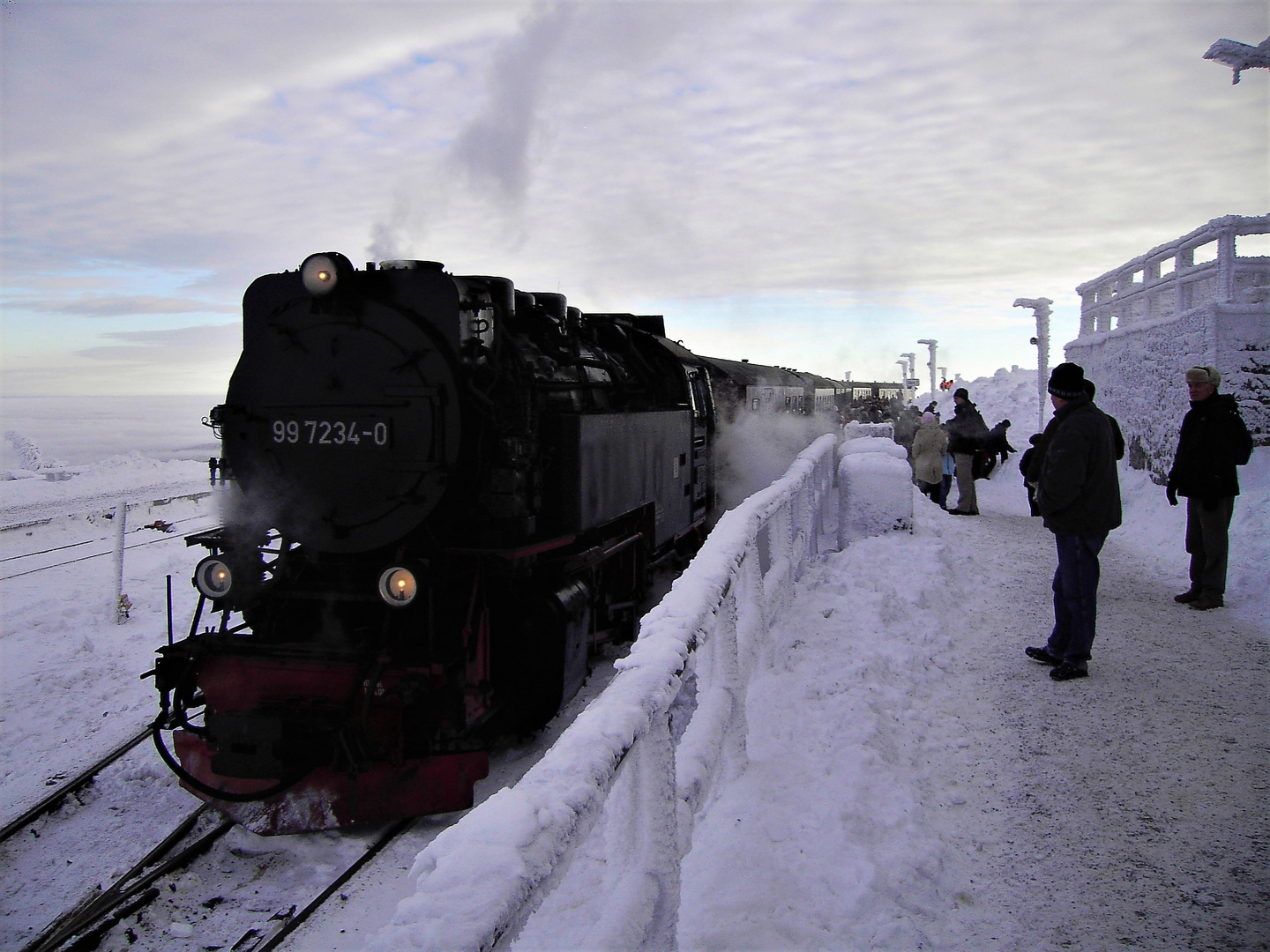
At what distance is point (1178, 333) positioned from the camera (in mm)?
9680

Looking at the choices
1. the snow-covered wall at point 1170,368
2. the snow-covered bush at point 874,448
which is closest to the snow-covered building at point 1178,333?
the snow-covered wall at point 1170,368

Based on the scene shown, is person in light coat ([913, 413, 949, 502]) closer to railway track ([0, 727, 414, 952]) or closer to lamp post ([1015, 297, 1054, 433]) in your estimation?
railway track ([0, 727, 414, 952])

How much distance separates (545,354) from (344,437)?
1677 mm

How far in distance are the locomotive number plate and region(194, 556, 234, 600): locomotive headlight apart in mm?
818

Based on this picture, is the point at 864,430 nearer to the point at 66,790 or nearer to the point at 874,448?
the point at 874,448

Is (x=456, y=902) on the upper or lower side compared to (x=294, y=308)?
lower

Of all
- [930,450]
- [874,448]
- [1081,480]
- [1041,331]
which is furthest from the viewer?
[1041,331]

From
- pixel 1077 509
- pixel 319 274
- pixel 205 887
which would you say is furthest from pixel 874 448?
pixel 205 887

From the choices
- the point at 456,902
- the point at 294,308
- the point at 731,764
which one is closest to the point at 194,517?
the point at 294,308

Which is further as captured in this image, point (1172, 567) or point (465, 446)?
point (1172, 567)

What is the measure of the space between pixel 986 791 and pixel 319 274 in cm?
443

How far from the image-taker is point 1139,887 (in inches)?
97.9

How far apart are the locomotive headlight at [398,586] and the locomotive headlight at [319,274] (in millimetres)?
1772

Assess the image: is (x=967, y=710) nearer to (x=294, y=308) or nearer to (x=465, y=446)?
(x=465, y=446)
